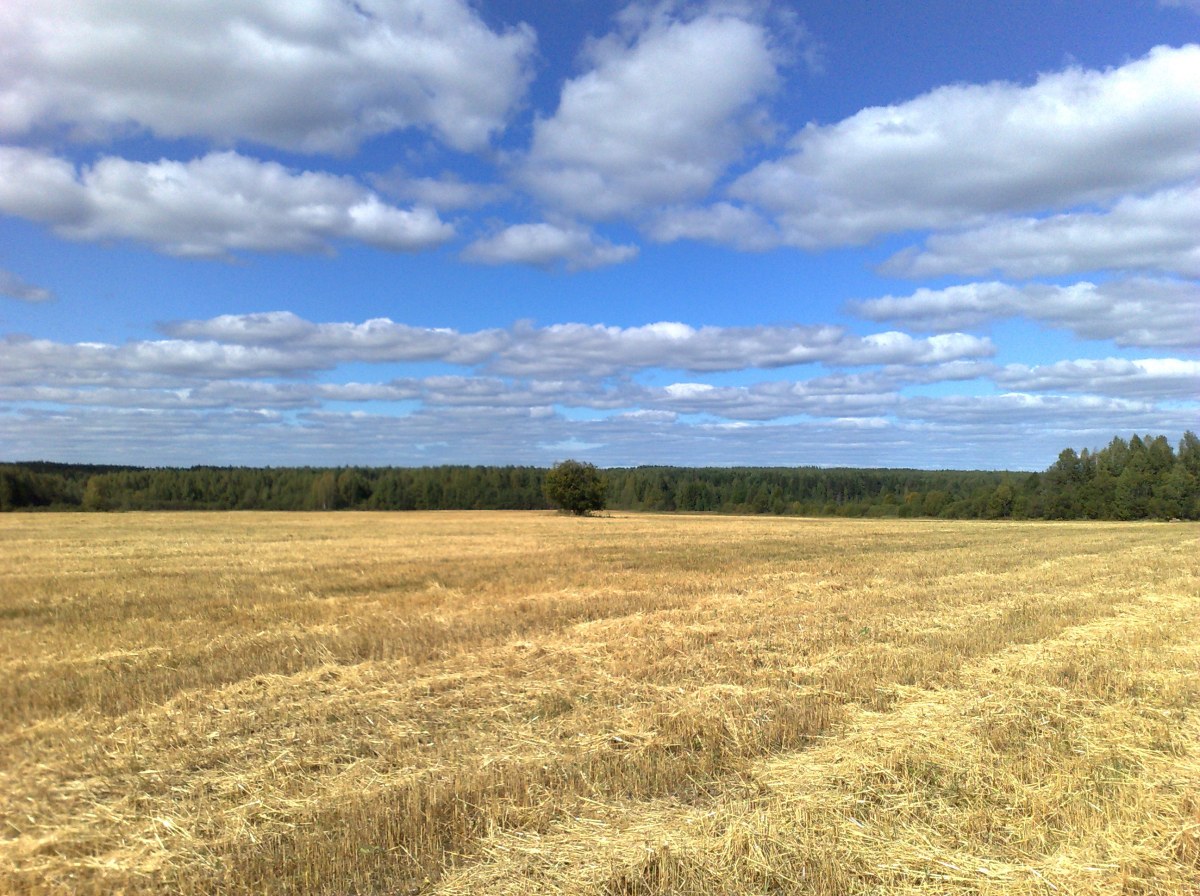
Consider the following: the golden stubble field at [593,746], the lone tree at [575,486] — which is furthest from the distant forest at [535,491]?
the golden stubble field at [593,746]

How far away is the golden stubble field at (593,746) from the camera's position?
502cm

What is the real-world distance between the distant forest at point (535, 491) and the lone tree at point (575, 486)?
36.9 feet

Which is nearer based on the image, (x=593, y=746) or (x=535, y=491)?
(x=593, y=746)

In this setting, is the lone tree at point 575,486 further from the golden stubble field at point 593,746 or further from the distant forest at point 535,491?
the golden stubble field at point 593,746

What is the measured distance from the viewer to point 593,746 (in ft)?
24.0

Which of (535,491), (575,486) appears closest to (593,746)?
(575,486)

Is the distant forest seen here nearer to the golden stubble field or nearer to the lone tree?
the lone tree

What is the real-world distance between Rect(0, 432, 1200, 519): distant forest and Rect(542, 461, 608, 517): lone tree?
11.2 m

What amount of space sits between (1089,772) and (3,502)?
89.3m

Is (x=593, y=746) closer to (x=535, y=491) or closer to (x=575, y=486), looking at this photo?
(x=575, y=486)

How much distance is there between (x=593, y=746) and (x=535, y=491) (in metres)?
122

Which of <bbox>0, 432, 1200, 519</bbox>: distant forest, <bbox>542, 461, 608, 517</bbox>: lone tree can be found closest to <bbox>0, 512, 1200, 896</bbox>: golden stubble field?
<bbox>542, 461, 608, 517</bbox>: lone tree

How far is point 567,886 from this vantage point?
4.78 m

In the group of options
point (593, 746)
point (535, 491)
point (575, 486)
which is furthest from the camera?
point (535, 491)
